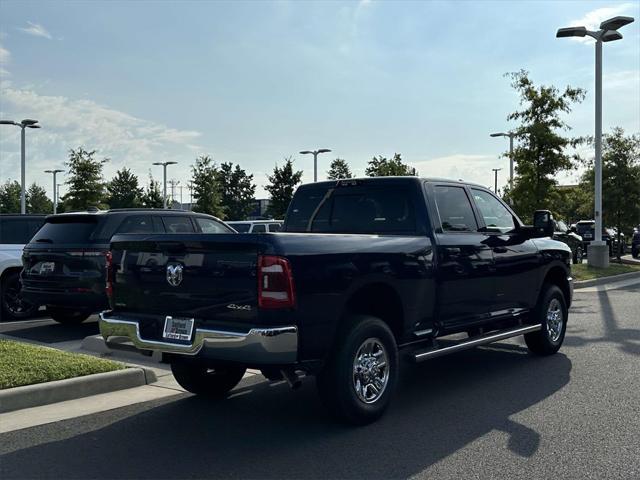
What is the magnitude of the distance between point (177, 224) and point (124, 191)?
2242 inches

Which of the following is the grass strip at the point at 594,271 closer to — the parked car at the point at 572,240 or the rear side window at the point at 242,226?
the parked car at the point at 572,240

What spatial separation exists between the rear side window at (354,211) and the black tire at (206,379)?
5.80 feet

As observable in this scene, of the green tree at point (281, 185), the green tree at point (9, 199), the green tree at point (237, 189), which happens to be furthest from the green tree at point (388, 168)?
the green tree at point (9, 199)

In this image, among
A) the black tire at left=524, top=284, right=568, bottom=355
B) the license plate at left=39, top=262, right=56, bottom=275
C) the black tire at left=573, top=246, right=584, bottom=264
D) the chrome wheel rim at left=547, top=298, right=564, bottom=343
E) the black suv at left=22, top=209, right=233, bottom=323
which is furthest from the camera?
the black tire at left=573, top=246, right=584, bottom=264

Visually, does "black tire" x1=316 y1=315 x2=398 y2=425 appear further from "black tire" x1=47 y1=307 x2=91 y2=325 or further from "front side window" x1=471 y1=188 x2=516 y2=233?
"black tire" x1=47 y1=307 x2=91 y2=325

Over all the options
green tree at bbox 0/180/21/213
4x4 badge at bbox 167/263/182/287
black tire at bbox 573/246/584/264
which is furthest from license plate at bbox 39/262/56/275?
green tree at bbox 0/180/21/213

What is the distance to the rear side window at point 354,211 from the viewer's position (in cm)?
631

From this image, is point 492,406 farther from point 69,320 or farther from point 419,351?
point 69,320

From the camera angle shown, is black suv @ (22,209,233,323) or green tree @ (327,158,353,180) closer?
black suv @ (22,209,233,323)

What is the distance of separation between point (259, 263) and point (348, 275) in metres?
0.78

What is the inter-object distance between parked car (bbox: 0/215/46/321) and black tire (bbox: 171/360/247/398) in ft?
18.2

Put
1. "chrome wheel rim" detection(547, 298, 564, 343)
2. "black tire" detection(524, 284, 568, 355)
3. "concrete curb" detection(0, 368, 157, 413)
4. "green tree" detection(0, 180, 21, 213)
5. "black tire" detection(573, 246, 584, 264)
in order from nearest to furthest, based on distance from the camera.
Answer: "concrete curb" detection(0, 368, 157, 413), "black tire" detection(524, 284, 568, 355), "chrome wheel rim" detection(547, 298, 564, 343), "black tire" detection(573, 246, 584, 264), "green tree" detection(0, 180, 21, 213)

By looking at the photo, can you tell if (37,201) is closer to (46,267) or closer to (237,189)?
(237,189)

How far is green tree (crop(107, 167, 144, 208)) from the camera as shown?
63438 mm
